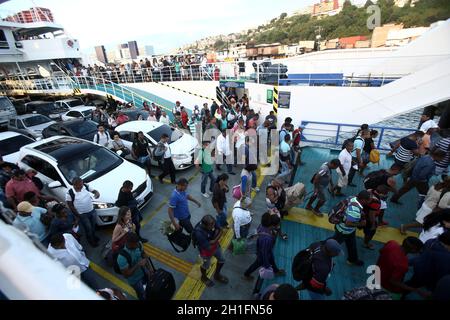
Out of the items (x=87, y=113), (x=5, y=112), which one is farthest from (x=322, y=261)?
(x=5, y=112)

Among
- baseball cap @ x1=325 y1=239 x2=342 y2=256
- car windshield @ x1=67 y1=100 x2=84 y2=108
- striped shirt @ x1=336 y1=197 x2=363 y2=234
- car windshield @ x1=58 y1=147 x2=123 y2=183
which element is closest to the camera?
baseball cap @ x1=325 y1=239 x2=342 y2=256

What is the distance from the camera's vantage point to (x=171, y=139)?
8.55 m

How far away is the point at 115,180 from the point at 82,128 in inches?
210

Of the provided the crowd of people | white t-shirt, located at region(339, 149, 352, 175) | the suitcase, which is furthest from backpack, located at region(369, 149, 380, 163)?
the suitcase

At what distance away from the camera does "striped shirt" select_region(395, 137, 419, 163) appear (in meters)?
5.56

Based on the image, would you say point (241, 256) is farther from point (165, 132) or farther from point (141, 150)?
point (165, 132)

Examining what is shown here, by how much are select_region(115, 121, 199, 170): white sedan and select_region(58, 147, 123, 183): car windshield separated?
4.44 feet

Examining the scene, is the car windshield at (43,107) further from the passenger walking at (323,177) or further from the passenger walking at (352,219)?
the passenger walking at (352,219)

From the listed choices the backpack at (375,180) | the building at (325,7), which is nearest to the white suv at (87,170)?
the backpack at (375,180)

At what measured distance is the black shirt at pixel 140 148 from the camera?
24.2 ft

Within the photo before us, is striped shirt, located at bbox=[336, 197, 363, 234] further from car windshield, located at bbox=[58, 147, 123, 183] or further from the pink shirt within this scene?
the pink shirt

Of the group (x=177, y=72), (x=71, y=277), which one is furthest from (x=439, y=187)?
(x=177, y=72)

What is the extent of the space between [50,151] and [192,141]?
14.0ft
